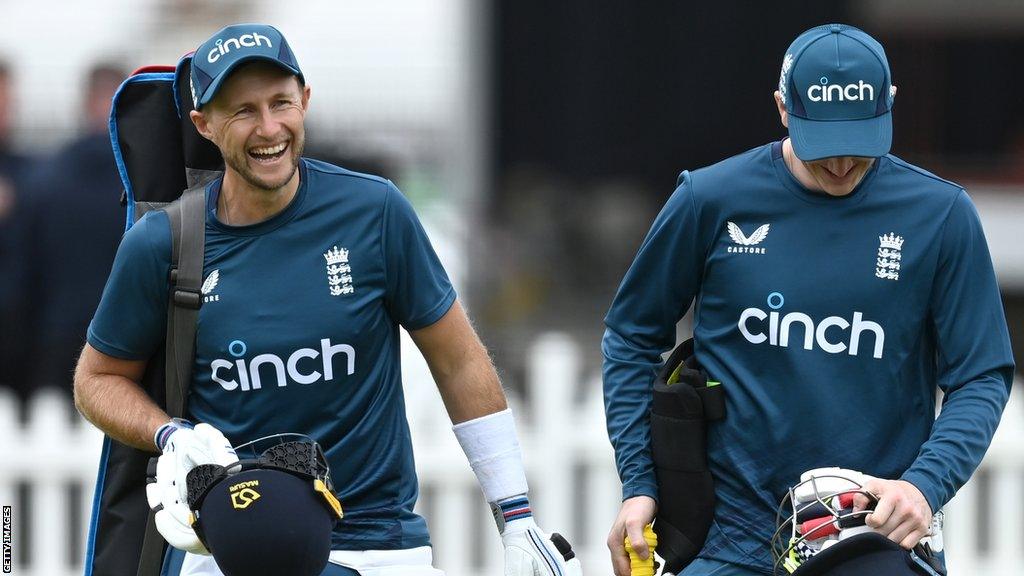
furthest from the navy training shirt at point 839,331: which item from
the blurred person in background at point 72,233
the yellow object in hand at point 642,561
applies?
the blurred person in background at point 72,233

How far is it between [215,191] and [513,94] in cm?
1494

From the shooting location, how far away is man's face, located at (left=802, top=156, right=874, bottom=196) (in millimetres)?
4031

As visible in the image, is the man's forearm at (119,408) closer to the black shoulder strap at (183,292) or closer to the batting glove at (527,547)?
the black shoulder strap at (183,292)

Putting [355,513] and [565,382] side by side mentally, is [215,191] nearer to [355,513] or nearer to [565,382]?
[355,513]

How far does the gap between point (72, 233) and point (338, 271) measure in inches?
185

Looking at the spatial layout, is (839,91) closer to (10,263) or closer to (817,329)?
(817,329)

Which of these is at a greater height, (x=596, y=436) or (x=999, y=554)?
(x=596, y=436)

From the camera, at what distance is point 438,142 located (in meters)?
18.3

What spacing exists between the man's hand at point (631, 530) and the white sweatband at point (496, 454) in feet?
0.94

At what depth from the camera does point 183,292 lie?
4.10 meters

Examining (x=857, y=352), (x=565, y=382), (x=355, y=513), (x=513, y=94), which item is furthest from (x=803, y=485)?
(x=513, y=94)

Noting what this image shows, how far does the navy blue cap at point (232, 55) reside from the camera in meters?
4.05

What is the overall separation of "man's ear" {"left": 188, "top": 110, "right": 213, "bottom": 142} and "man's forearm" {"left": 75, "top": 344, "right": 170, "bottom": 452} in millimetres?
613

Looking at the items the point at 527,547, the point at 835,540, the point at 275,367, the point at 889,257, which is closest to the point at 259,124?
the point at 275,367
